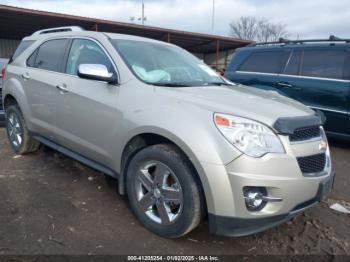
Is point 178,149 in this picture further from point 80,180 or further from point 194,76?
point 80,180

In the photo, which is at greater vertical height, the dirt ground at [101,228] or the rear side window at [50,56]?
the rear side window at [50,56]

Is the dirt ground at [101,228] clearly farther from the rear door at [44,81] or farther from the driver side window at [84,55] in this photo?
the driver side window at [84,55]

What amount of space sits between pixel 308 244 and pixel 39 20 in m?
17.5

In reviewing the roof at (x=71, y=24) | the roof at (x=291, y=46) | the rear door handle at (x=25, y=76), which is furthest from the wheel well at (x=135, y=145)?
the roof at (x=71, y=24)

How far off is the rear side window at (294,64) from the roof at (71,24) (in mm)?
12690

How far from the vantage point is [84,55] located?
3.80m

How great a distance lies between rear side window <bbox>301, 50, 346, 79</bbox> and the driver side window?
3.92 meters

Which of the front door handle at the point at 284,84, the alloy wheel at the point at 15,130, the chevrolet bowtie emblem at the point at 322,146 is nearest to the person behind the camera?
the chevrolet bowtie emblem at the point at 322,146

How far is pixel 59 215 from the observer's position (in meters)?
3.31

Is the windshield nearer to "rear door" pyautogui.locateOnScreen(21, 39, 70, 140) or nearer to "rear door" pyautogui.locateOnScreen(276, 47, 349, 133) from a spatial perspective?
"rear door" pyautogui.locateOnScreen(21, 39, 70, 140)

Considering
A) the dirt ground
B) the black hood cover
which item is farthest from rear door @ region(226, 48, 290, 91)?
the black hood cover

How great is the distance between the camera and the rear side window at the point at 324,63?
5688 millimetres

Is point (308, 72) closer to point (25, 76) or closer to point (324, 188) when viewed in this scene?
point (324, 188)

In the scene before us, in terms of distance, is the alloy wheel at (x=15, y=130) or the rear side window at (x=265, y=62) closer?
the alloy wheel at (x=15, y=130)
